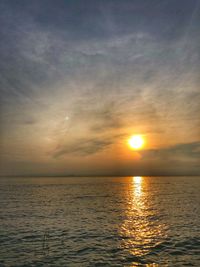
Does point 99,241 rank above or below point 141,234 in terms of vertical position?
above

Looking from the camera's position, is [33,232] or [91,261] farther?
[33,232]

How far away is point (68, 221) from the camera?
44250 mm

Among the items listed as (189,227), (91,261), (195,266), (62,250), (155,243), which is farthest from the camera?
(189,227)

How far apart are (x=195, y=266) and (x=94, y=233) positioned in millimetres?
15992

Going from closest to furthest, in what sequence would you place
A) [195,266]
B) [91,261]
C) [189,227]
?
[195,266], [91,261], [189,227]

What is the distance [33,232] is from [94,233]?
28.4 ft

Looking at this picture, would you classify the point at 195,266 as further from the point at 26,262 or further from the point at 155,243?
the point at 26,262

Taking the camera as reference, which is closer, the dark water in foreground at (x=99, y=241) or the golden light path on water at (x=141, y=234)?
the dark water in foreground at (x=99, y=241)

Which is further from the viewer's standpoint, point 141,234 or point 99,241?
point 141,234

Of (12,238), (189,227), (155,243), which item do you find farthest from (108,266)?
(189,227)

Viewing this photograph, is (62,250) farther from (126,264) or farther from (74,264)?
(126,264)

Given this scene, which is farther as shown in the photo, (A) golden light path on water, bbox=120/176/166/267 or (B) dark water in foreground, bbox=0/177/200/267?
(A) golden light path on water, bbox=120/176/166/267

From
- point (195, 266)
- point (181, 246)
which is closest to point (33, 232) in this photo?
point (181, 246)

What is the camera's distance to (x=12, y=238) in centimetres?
3266
